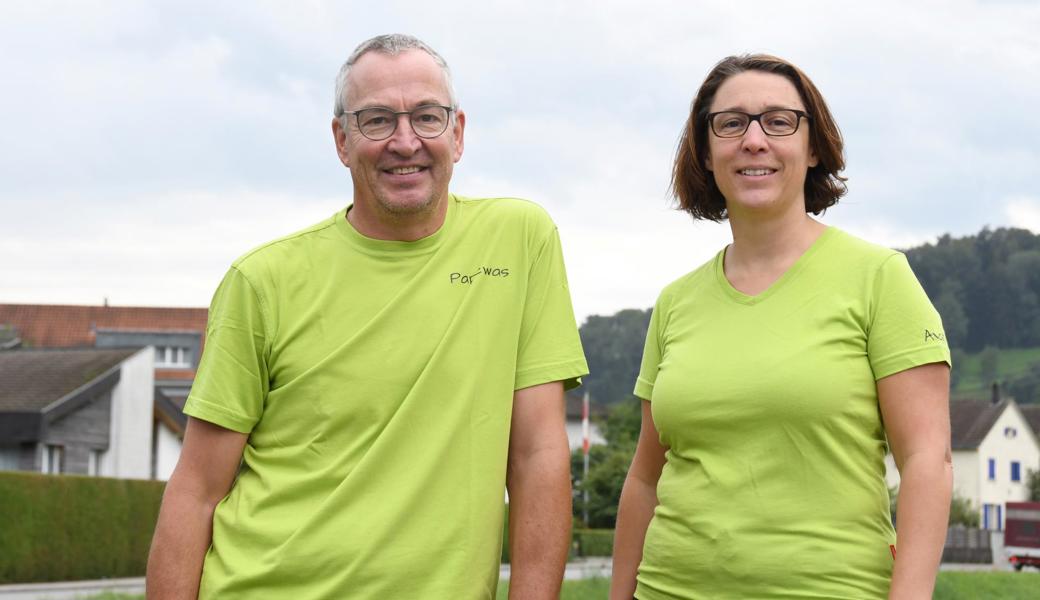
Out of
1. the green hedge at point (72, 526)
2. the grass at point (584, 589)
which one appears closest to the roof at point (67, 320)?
the green hedge at point (72, 526)

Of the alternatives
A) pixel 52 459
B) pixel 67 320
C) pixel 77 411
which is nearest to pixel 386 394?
pixel 52 459

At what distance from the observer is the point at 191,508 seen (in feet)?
12.9

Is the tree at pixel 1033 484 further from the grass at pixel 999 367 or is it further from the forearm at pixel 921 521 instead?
the forearm at pixel 921 521

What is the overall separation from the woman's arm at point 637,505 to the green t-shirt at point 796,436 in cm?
26

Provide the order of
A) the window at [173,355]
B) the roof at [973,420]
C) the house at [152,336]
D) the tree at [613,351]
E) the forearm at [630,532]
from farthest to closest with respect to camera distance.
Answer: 1. the tree at [613,351]
2. the roof at [973,420]
3. the window at [173,355]
4. the house at [152,336]
5. the forearm at [630,532]

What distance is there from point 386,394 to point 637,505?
3.36ft

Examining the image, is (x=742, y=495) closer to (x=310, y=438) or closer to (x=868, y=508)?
(x=868, y=508)

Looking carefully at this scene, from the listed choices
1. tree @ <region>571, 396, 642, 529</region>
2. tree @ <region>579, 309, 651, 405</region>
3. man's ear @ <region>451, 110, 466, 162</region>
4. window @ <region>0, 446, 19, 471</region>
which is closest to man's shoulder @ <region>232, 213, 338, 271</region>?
man's ear @ <region>451, 110, 466, 162</region>

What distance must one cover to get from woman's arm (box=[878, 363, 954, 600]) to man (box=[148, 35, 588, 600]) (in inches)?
33.3

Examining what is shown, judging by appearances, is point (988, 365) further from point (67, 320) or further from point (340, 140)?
point (340, 140)

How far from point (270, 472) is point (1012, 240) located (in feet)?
517

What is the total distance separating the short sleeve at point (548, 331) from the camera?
3.88 meters

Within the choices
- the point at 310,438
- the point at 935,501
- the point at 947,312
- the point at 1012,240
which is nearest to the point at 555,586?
the point at 310,438

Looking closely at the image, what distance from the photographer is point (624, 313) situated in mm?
122000
